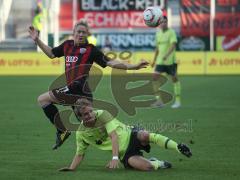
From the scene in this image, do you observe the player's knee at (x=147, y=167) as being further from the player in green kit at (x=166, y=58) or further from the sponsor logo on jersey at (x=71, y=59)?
the player in green kit at (x=166, y=58)

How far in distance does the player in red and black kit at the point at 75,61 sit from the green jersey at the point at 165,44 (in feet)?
27.6

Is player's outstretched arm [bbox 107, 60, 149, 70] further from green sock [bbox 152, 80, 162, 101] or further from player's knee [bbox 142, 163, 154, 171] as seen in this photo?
green sock [bbox 152, 80, 162, 101]

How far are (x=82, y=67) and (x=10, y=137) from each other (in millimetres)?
2820

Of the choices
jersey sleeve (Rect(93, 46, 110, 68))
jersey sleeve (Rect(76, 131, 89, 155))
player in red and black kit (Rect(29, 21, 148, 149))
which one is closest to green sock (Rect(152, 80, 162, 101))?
player in red and black kit (Rect(29, 21, 148, 149))

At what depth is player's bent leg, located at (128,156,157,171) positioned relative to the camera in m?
A: 10.1

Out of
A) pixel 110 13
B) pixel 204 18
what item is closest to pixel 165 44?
pixel 204 18

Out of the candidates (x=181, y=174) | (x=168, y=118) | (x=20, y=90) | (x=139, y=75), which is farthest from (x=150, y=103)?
(x=181, y=174)

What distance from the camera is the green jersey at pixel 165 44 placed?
66.2 ft

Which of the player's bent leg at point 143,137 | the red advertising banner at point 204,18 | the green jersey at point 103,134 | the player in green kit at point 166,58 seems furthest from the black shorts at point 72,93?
the red advertising banner at point 204,18

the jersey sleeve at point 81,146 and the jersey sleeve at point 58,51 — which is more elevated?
the jersey sleeve at point 58,51

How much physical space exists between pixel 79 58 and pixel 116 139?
1.88 m

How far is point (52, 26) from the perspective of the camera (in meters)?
39.7

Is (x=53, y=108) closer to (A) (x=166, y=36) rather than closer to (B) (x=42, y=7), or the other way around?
(A) (x=166, y=36)

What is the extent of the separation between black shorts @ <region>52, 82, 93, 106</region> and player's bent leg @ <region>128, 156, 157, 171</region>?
6.12ft
